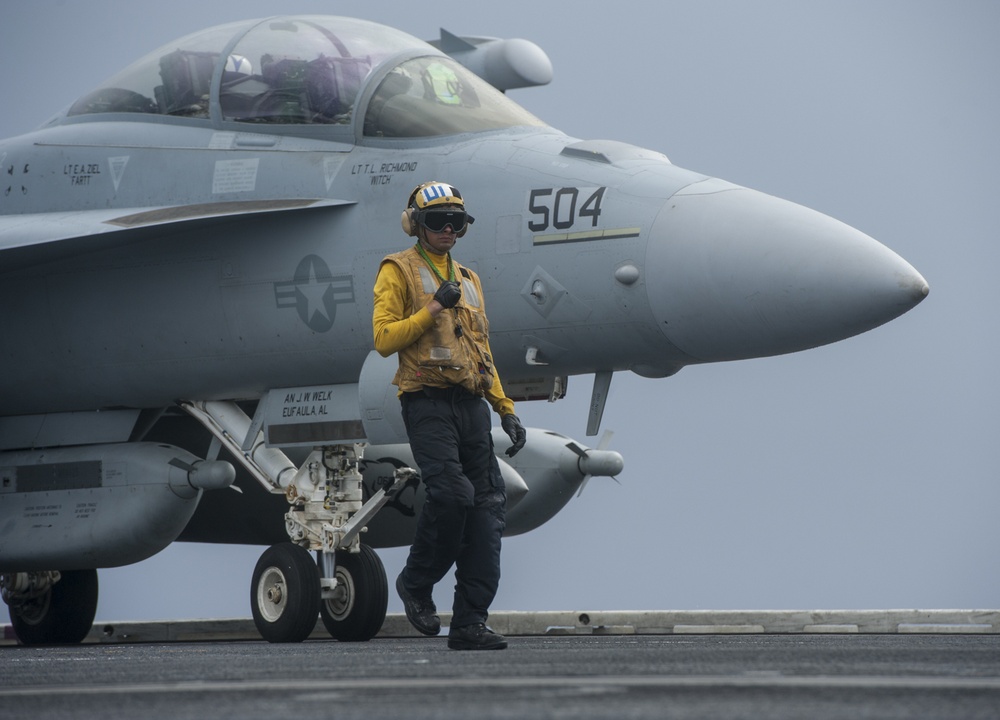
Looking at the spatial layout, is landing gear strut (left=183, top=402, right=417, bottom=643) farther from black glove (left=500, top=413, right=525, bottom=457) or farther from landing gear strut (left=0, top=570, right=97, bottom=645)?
landing gear strut (left=0, top=570, right=97, bottom=645)

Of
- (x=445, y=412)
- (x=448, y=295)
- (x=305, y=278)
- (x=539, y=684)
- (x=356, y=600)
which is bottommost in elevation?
(x=356, y=600)

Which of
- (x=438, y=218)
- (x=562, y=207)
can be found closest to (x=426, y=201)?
(x=438, y=218)

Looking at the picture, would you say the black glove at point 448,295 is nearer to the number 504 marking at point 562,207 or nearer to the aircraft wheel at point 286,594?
the number 504 marking at point 562,207

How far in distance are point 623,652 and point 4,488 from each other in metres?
4.84

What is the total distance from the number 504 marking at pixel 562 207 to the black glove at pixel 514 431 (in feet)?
3.68

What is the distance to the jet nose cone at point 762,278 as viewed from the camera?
Result: 6.49m

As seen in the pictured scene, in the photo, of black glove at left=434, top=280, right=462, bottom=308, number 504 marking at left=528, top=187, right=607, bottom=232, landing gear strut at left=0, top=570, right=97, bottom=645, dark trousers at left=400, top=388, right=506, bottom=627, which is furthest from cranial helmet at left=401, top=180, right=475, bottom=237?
landing gear strut at left=0, top=570, right=97, bottom=645

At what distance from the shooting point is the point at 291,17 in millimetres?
8539

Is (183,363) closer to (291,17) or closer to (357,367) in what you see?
(357,367)

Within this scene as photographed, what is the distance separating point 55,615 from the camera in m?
10.1

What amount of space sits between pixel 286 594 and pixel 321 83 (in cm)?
260

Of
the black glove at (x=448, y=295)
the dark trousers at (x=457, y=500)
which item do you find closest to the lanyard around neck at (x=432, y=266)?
the black glove at (x=448, y=295)

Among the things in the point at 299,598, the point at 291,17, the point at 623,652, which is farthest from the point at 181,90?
the point at 623,652

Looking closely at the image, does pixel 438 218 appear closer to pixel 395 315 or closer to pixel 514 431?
pixel 395 315
